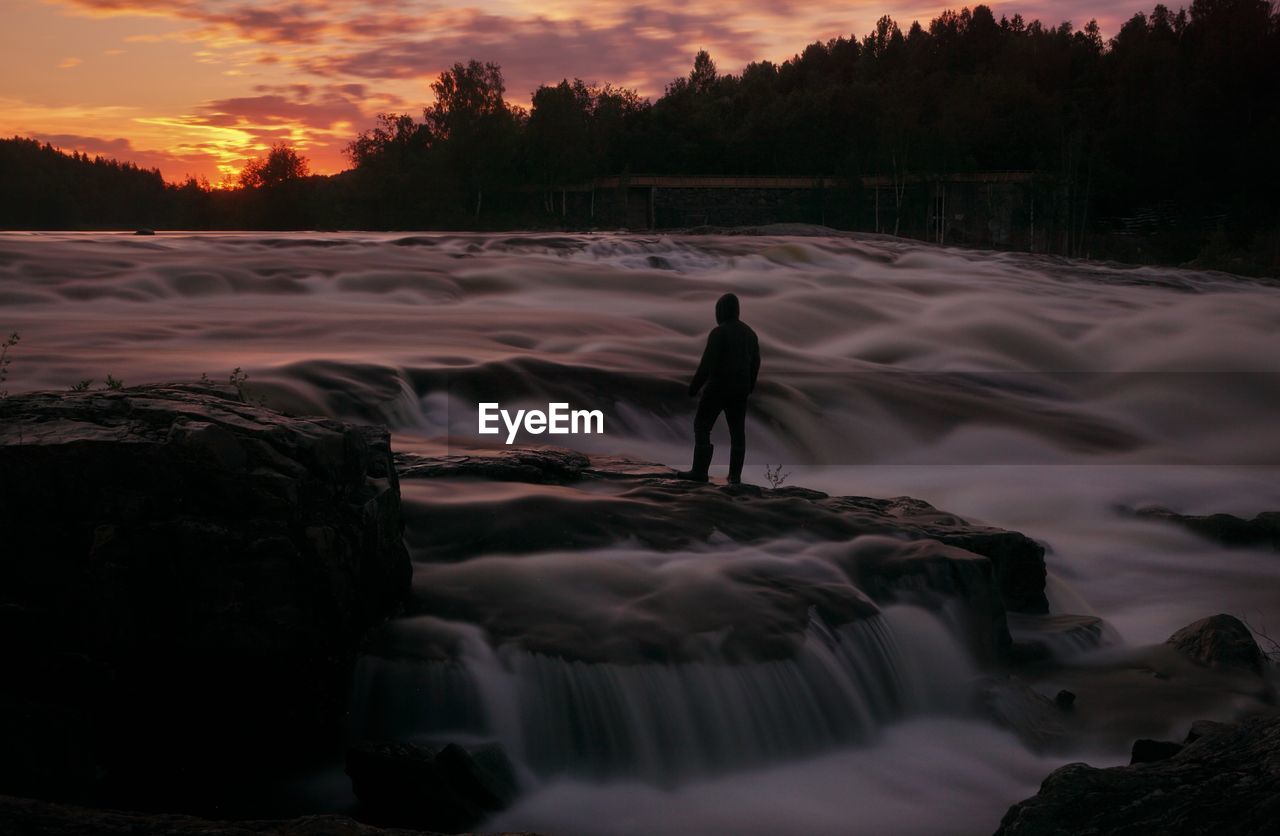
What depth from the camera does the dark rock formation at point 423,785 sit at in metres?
4.77


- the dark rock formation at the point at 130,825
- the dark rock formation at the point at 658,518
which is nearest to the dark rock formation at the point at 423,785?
the dark rock formation at the point at 130,825

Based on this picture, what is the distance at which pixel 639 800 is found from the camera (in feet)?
17.2

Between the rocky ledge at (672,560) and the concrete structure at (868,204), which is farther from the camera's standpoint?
the concrete structure at (868,204)

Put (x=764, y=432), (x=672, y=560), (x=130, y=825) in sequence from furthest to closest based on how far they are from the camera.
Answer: (x=764, y=432) → (x=672, y=560) → (x=130, y=825)

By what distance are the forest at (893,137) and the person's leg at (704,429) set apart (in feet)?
96.9

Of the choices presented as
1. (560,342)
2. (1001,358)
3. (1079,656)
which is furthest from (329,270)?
(1079,656)

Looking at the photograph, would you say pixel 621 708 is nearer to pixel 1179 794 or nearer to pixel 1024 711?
pixel 1024 711

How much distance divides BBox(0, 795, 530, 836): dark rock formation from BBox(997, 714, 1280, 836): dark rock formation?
2.30 metres

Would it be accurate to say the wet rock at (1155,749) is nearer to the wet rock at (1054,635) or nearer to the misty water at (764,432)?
the misty water at (764,432)

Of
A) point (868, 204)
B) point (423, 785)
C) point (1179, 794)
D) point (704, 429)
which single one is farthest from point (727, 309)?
point (868, 204)

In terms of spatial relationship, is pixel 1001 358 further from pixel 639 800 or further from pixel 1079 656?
pixel 639 800

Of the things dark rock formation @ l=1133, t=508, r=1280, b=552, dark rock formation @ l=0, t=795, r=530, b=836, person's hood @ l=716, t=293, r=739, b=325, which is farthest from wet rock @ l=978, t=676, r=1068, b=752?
dark rock formation @ l=1133, t=508, r=1280, b=552

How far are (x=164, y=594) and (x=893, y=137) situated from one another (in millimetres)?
56533

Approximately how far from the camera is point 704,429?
789 centimetres
